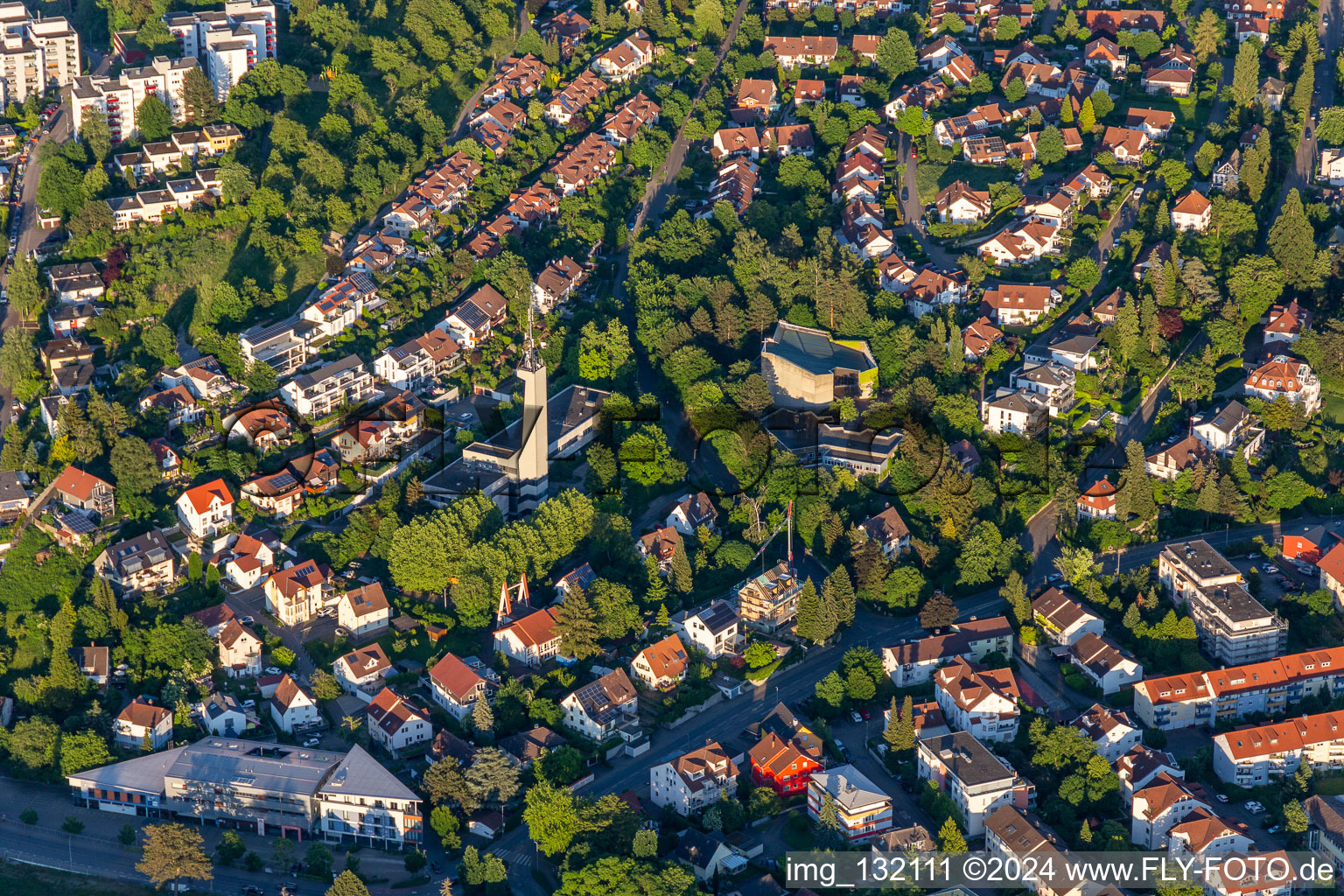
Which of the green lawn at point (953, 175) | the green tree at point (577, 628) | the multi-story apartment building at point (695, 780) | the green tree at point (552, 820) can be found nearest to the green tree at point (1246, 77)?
the green lawn at point (953, 175)

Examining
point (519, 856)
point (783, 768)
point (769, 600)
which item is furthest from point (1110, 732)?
point (519, 856)

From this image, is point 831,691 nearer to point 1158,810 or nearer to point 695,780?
point 695,780

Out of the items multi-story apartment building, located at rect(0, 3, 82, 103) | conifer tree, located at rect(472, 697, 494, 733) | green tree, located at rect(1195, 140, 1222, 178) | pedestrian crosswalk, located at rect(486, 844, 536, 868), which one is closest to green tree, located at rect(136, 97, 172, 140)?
multi-story apartment building, located at rect(0, 3, 82, 103)

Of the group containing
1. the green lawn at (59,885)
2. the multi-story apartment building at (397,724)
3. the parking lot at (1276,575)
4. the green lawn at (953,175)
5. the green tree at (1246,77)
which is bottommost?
the green lawn at (59,885)

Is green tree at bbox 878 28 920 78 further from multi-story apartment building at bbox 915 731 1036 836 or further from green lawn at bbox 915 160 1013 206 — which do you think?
multi-story apartment building at bbox 915 731 1036 836

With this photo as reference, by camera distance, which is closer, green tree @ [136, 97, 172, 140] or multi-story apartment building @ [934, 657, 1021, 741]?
multi-story apartment building @ [934, 657, 1021, 741]

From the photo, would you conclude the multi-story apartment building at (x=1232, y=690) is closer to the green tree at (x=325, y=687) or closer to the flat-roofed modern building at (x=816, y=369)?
the flat-roofed modern building at (x=816, y=369)
